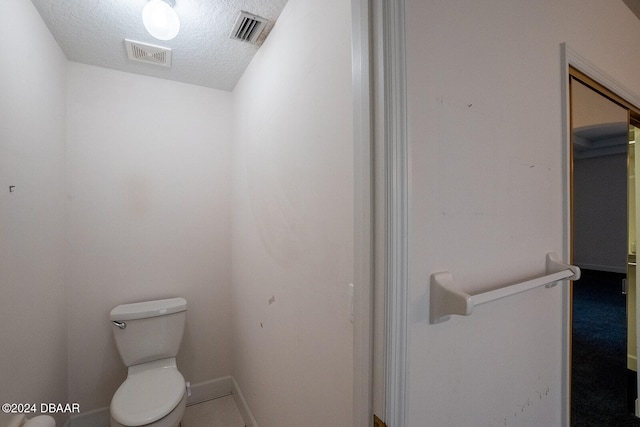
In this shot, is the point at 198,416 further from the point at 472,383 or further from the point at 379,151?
the point at 379,151

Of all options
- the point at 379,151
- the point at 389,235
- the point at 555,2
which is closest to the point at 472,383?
the point at 389,235

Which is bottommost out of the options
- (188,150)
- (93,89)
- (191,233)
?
(191,233)

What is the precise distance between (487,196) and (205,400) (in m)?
2.41

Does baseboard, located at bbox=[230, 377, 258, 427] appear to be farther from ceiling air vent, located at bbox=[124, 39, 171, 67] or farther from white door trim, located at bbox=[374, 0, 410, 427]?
ceiling air vent, located at bbox=[124, 39, 171, 67]

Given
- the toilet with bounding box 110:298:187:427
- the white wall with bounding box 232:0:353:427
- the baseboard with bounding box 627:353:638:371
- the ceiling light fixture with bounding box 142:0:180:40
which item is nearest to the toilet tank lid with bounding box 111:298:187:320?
the toilet with bounding box 110:298:187:427

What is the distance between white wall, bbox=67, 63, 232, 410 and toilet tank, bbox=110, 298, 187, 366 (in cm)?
17

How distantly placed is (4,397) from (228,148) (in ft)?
5.66

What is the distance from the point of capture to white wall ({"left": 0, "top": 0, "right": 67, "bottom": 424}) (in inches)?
39.5

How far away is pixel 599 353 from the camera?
1.14m

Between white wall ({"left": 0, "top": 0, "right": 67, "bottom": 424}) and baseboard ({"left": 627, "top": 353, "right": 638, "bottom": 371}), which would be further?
baseboard ({"left": 627, "top": 353, "right": 638, "bottom": 371})

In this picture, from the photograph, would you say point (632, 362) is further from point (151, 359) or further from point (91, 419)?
point (91, 419)

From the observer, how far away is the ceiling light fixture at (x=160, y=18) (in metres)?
1.17

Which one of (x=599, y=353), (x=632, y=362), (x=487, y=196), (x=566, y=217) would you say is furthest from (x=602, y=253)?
(x=487, y=196)

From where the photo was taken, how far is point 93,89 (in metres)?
1.72
